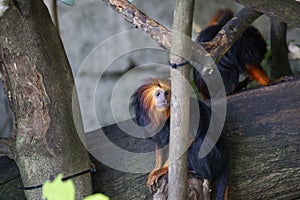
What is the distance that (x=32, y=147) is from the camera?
5.64 ft

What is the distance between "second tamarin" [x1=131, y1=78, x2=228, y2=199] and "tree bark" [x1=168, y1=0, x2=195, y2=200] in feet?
0.46

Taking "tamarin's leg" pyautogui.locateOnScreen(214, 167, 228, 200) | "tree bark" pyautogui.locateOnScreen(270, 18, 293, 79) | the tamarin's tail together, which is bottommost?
"tamarin's leg" pyautogui.locateOnScreen(214, 167, 228, 200)

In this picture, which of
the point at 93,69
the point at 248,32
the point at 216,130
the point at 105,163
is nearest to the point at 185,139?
the point at 216,130

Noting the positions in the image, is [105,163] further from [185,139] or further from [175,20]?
[175,20]

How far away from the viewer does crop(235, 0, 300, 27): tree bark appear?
1369 mm

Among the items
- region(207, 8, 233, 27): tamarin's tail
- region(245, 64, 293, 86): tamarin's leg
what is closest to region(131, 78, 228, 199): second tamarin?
region(245, 64, 293, 86): tamarin's leg

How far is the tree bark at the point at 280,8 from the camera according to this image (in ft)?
4.49

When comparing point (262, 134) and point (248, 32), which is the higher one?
point (248, 32)

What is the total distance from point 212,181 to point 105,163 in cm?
36

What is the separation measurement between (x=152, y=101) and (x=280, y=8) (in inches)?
18.8

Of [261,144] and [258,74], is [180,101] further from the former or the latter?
[258,74]

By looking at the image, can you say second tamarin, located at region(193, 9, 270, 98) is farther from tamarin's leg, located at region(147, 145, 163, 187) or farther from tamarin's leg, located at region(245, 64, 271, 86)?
tamarin's leg, located at region(147, 145, 163, 187)

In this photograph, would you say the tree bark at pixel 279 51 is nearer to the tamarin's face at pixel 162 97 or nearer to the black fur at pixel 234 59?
the black fur at pixel 234 59

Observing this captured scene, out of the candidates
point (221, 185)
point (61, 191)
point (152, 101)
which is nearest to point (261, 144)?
point (221, 185)
